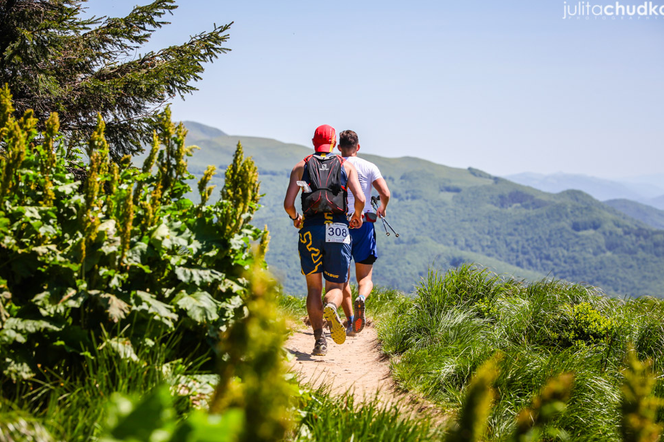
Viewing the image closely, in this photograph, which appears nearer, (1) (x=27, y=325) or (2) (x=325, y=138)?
(1) (x=27, y=325)

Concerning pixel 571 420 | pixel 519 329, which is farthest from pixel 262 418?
pixel 519 329

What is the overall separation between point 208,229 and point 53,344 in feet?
3.28

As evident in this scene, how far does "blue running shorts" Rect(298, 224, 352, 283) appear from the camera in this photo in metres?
5.35

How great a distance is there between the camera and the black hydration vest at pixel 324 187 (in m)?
5.23

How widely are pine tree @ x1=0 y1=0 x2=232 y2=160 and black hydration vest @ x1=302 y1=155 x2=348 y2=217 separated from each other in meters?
3.89

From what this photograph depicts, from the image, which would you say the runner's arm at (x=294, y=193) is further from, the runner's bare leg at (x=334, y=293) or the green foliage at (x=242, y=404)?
the green foliage at (x=242, y=404)

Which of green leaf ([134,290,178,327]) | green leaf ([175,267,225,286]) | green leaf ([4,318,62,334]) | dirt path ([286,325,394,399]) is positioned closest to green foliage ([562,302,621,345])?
dirt path ([286,325,394,399])

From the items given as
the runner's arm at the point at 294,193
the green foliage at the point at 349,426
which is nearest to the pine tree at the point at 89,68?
the runner's arm at the point at 294,193

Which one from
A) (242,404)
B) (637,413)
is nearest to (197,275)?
(242,404)

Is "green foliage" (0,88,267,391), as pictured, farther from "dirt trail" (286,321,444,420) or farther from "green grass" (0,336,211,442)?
"dirt trail" (286,321,444,420)

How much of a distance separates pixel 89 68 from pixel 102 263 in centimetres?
757

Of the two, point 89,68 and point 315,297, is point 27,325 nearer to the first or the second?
point 315,297

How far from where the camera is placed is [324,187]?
17.3 feet

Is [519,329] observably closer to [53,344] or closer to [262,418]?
[53,344]
